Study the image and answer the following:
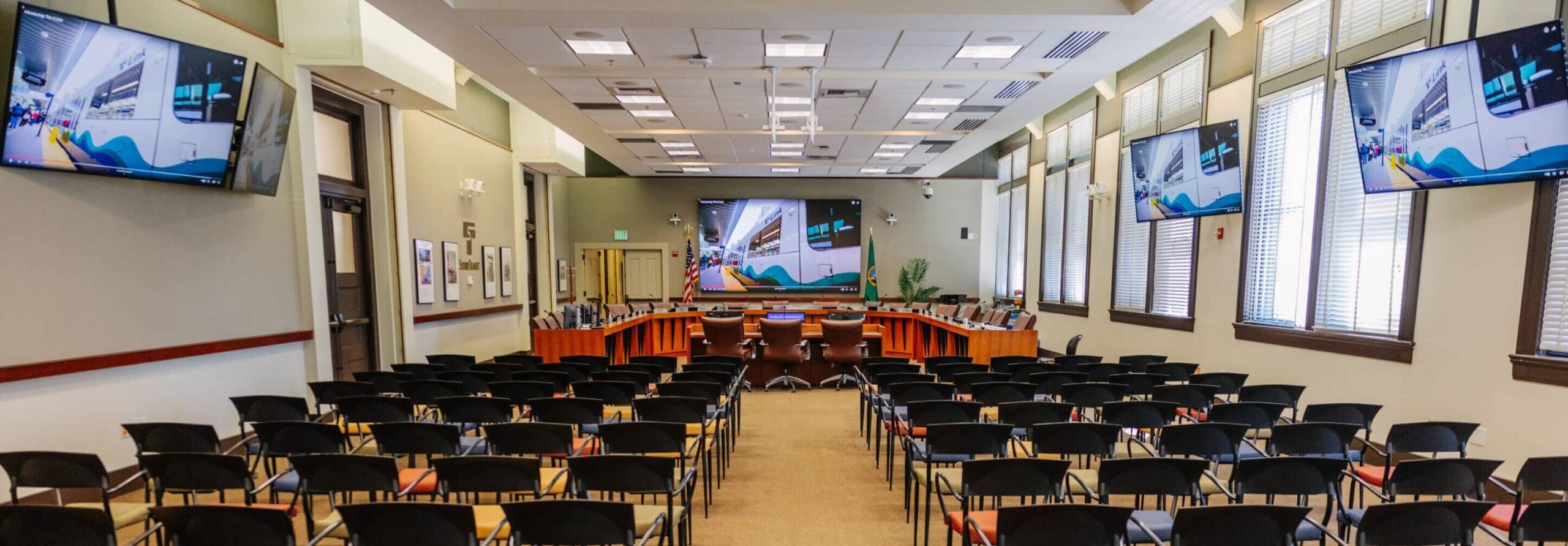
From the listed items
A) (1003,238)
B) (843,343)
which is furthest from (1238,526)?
(1003,238)

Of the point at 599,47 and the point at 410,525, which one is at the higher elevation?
the point at 599,47

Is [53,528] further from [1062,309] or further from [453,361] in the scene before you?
[1062,309]

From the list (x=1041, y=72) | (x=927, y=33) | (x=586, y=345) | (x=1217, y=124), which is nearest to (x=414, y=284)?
(x=586, y=345)

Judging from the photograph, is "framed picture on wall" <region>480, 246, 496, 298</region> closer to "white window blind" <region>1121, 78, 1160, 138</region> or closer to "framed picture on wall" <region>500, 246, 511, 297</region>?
"framed picture on wall" <region>500, 246, 511, 297</region>

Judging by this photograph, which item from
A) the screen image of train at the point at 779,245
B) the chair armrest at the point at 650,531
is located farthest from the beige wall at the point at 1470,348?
the screen image of train at the point at 779,245

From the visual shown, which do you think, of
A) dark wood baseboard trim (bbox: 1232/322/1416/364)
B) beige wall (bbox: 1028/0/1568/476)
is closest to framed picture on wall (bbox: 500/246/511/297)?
dark wood baseboard trim (bbox: 1232/322/1416/364)

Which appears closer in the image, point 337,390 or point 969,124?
point 337,390

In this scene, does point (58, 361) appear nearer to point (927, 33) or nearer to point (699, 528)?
point (699, 528)

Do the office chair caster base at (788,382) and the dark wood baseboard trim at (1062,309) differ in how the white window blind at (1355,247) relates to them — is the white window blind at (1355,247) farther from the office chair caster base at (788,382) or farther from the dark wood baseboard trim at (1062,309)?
the office chair caster base at (788,382)

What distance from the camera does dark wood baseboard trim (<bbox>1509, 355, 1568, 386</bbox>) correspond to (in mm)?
3580

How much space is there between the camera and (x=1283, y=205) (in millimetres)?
5891

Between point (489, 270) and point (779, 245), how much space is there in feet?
23.7

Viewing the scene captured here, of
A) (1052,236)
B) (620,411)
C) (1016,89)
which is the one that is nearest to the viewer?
(620,411)

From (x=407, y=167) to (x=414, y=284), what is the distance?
60.3 inches
